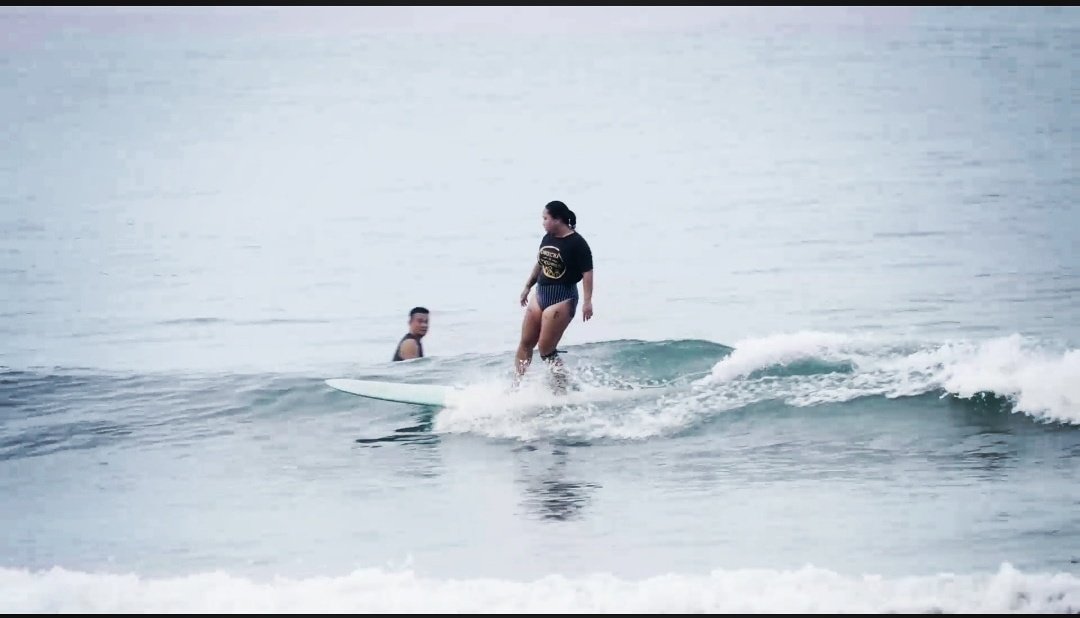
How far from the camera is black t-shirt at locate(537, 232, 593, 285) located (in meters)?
12.5

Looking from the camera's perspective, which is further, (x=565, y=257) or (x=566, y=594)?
(x=565, y=257)

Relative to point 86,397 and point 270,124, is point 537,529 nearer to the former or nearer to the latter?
point 86,397

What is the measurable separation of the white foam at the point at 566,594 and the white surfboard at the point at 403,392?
5009 mm

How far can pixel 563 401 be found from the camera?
514 inches

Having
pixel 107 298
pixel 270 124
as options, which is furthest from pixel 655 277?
pixel 270 124

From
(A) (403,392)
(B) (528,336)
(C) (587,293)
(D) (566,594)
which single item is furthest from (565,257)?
(D) (566,594)

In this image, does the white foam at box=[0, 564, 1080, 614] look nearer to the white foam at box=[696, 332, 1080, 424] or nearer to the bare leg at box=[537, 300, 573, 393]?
the bare leg at box=[537, 300, 573, 393]

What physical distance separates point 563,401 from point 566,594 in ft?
16.7

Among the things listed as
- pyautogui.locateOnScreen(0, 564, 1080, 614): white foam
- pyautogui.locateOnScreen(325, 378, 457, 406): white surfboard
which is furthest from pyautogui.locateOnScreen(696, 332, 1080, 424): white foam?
pyautogui.locateOnScreen(0, 564, 1080, 614): white foam

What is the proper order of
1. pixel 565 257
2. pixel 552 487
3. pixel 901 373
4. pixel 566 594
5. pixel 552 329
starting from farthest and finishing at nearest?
pixel 901 373 < pixel 552 329 < pixel 565 257 < pixel 552 487 < pixel 566 594

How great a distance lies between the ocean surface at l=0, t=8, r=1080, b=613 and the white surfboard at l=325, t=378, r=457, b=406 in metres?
0.19

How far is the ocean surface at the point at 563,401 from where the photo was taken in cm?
853

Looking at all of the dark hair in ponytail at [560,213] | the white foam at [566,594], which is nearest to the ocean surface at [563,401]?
the white foam at [566,594]

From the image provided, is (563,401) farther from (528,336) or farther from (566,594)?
(566,594)
